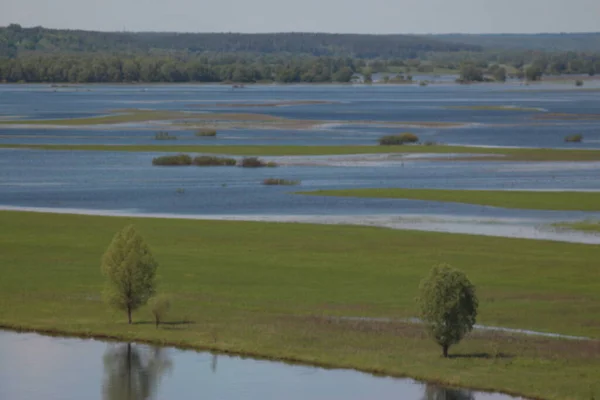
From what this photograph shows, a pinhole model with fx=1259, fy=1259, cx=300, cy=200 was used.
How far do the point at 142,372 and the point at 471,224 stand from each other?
1085 inches

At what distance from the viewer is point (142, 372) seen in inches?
1287

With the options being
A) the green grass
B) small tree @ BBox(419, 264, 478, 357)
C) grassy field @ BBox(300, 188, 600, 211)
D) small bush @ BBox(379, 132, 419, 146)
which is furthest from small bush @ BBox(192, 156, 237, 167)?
small tree @ BBox(419, 264, 478, 357)

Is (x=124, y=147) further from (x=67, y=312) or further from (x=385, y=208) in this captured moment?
(x=67, y=312)

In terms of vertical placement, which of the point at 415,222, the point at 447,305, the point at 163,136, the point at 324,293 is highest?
the point at 447,305

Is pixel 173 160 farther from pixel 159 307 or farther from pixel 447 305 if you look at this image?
pixel 447 305

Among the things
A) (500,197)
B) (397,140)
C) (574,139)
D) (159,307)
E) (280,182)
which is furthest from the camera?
(574,139)

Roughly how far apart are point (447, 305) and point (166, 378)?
7388 mm

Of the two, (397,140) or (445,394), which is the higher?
(445,394)

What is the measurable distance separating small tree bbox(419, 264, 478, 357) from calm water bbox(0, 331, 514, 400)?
190cm

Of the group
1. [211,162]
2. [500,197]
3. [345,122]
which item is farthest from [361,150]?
[345,122]

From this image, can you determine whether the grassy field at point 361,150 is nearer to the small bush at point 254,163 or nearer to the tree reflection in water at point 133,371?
the small bush at point 254,163

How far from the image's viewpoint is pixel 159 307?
3638 centimetres

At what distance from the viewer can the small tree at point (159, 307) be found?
36.4 m

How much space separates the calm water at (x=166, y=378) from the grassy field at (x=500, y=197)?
110 feet
